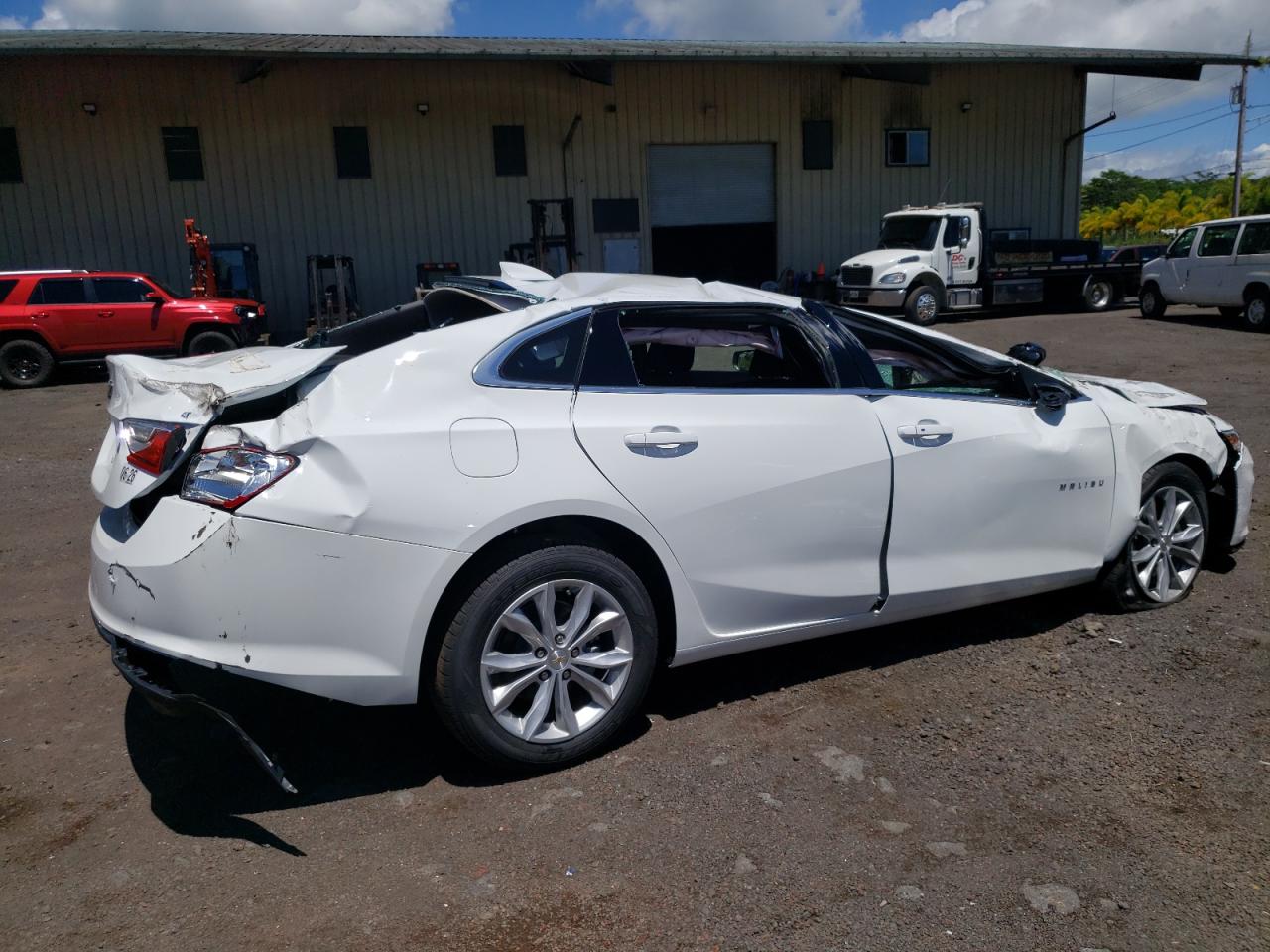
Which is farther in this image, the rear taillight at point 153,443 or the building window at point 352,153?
the building window at point 352,153

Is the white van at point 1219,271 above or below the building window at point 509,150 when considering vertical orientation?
below

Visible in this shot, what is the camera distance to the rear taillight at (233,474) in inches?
116

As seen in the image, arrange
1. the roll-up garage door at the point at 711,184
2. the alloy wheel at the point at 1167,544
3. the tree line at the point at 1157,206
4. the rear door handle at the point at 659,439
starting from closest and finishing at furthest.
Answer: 1. the rear door handle at the point at 659,439
2. the alloy wheel at the point at 1167,544
3. the roll-up garage door at the point at 711,184
4. the tree line at the point at 1157,206

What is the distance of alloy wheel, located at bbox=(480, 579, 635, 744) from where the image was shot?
316 cm

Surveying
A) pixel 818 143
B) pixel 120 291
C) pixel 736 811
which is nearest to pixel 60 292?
pixel 120 291

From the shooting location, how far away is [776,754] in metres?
3.41

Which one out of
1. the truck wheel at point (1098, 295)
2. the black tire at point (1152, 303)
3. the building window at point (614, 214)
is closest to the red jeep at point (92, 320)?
the building window at point (614, 214)

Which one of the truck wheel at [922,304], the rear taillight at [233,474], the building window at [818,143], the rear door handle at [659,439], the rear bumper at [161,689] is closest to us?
the rear bumper at [161,689]

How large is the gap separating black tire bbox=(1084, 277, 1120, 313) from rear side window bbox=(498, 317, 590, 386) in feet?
68.0

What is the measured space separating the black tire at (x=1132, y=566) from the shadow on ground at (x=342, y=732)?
0.19 metres

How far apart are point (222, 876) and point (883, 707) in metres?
2.28

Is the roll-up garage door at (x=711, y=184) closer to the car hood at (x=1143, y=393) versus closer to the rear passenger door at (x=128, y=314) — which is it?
the rear passenger door at (x=128, y=314)

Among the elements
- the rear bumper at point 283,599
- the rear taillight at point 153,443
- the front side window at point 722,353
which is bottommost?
the rear bumper at point 283,599

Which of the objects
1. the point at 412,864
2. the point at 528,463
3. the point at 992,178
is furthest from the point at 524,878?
the point at 992,178
